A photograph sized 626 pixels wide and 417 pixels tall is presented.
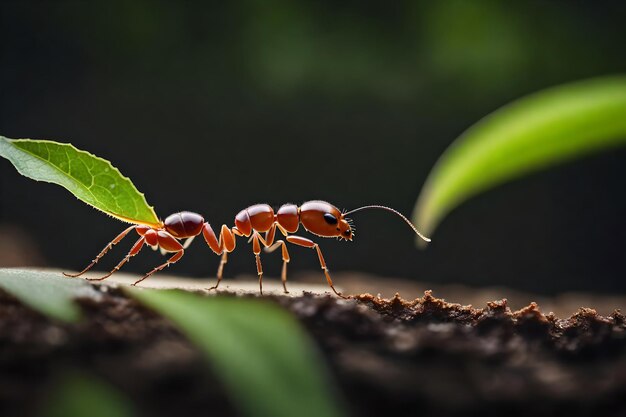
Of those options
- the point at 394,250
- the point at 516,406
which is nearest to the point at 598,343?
the point at 516,406

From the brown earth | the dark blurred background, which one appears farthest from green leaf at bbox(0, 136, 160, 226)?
the dark blurred background

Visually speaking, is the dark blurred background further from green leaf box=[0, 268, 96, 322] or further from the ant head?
green leaf box=[0, 268, 96, 322]

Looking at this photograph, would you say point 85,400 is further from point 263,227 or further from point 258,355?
point 263,227

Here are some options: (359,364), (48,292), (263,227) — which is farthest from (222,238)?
(359,364)

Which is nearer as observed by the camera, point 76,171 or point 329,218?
point 76,171

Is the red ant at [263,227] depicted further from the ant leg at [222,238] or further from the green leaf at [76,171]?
the green leaf at [76,171]
